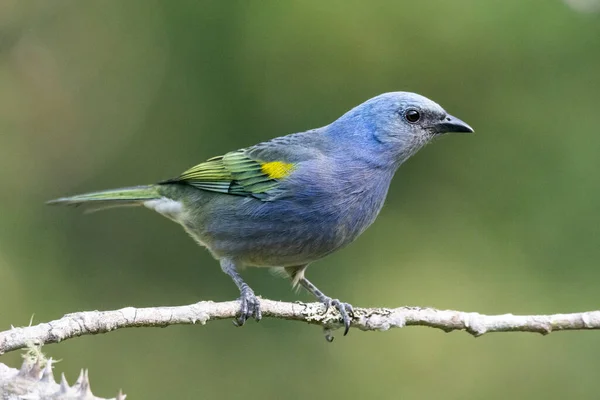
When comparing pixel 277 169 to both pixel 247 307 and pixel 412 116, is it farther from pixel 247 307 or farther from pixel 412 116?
pixel 247 307

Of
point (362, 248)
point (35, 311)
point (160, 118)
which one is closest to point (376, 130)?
point (362, 248)

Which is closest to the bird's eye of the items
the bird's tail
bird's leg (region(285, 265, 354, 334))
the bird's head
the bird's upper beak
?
the bird's head

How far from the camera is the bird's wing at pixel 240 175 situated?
4.85 metres

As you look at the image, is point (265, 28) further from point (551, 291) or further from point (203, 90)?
point (551, 291)

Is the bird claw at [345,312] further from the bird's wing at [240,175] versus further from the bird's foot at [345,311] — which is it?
the bird's wing at [240,175]

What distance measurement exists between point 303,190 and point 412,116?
911mm

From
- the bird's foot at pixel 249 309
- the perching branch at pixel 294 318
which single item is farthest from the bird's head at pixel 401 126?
the bird's foot at pixel 249 309

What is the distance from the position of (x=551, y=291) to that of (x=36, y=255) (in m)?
4.74

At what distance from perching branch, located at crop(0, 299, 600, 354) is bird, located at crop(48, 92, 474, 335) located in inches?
11.9

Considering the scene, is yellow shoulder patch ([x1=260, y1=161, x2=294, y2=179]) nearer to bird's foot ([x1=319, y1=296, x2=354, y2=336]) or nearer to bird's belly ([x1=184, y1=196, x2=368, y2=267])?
bird's belly ([x1=184, y1=196, x2=368, y2=267])

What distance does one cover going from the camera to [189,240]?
7.58m

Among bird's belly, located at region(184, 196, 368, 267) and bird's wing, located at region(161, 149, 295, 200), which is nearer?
bird's belly, located at region(184, 196, 368, 267)

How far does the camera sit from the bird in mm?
4555

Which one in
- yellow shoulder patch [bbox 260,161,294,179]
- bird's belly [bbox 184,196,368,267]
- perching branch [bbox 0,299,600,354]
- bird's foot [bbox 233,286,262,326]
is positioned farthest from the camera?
yellow shoulder patch [bbox 260,161,294,179]
